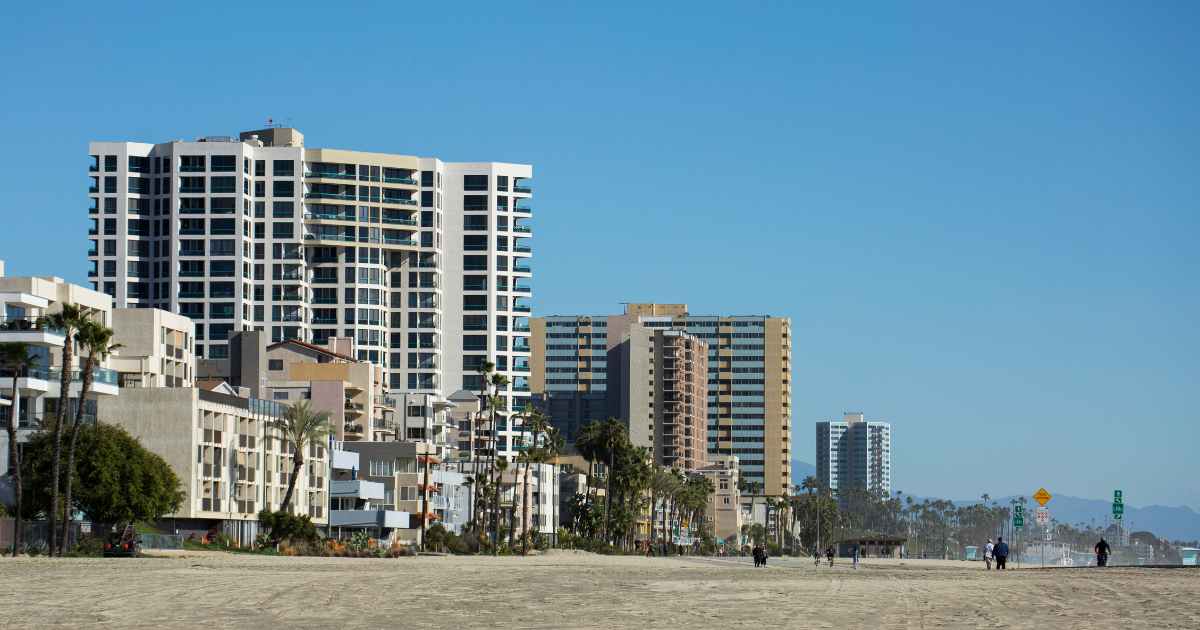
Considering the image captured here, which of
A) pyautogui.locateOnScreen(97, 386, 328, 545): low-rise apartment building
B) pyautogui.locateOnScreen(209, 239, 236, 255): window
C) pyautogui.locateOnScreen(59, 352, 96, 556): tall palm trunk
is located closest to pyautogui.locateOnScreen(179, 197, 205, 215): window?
pyautogui.locateOnScreen(209, 239, 236, 255): window

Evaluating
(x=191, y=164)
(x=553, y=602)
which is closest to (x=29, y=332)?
(x=553, y=602)

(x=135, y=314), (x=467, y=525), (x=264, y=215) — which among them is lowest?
(x=467, y=525)

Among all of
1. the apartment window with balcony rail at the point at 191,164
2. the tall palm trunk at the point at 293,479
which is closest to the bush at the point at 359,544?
the tall palm trunk at the point at 293,479

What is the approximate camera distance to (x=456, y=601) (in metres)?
37.0

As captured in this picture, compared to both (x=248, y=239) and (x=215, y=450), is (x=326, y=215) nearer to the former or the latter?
(x=248, y=239)

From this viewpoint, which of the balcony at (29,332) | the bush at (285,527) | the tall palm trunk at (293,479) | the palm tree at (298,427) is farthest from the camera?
the palm tree at (298,427)

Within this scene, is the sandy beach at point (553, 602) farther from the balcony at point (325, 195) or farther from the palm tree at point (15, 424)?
the balcony at point (325, 195)

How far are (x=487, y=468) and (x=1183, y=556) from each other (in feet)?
212

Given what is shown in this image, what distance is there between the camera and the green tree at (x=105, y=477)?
8562 centimetres

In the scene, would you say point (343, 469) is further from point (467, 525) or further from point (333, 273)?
point (333, 273)

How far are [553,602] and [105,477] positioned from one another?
180 ft

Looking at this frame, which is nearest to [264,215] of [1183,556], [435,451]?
[435,451]

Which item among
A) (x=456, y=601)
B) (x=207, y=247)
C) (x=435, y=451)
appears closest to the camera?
(x=456, y=601)

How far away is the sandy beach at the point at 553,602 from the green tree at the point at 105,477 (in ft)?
110
